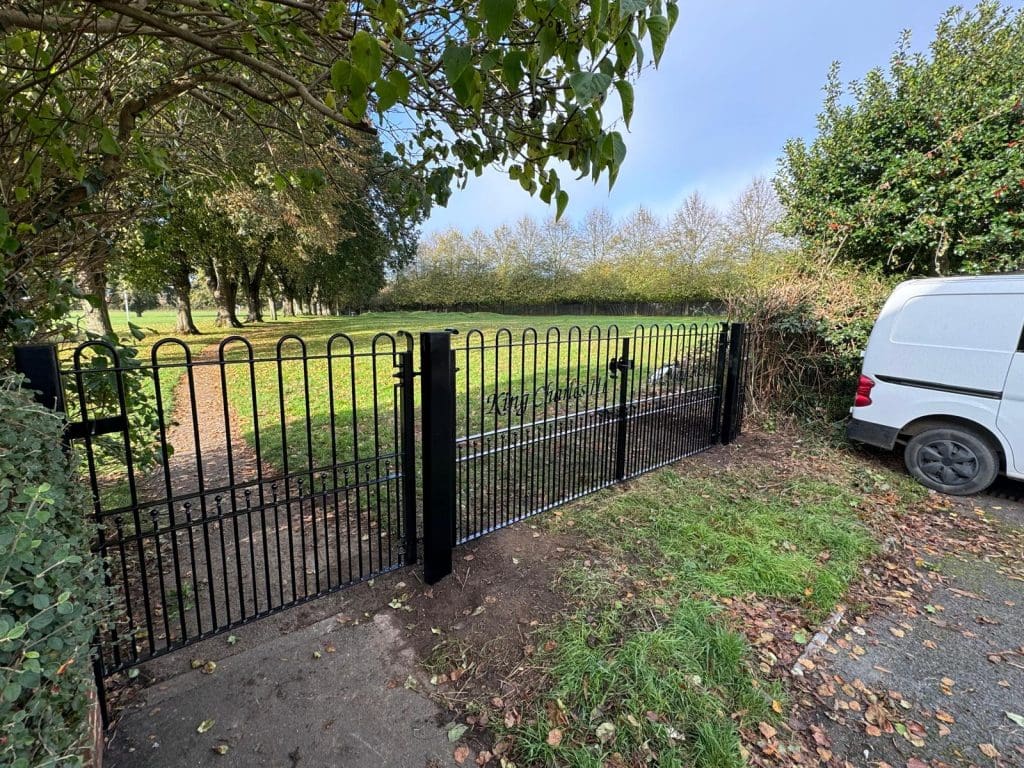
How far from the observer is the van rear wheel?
4301mm

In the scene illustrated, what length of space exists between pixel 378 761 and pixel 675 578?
2.04 m

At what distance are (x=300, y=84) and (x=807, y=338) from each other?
265 inches

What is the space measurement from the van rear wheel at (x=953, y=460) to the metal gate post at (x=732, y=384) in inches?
68.3

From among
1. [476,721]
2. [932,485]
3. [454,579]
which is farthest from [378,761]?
[932,485]

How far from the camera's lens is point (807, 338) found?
20.9 feet

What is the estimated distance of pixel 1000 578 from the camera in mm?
3232

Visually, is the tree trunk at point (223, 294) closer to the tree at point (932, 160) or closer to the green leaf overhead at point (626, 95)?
the tree at point (932, 160)

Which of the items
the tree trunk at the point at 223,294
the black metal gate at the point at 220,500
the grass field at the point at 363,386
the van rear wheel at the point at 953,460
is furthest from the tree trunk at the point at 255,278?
the van rear wheel at the point at 953,460

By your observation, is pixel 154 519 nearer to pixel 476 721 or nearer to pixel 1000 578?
pixel 476 721

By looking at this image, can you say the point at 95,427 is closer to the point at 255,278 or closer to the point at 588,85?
the point at 588,85

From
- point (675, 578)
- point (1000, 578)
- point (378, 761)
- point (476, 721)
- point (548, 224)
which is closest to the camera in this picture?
point (378, 761)

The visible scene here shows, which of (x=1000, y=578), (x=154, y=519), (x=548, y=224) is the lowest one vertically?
(x=1000, y=578)

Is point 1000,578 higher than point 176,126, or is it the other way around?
point 176,126

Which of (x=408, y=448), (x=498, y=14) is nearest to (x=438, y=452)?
(x=408, y=448)
